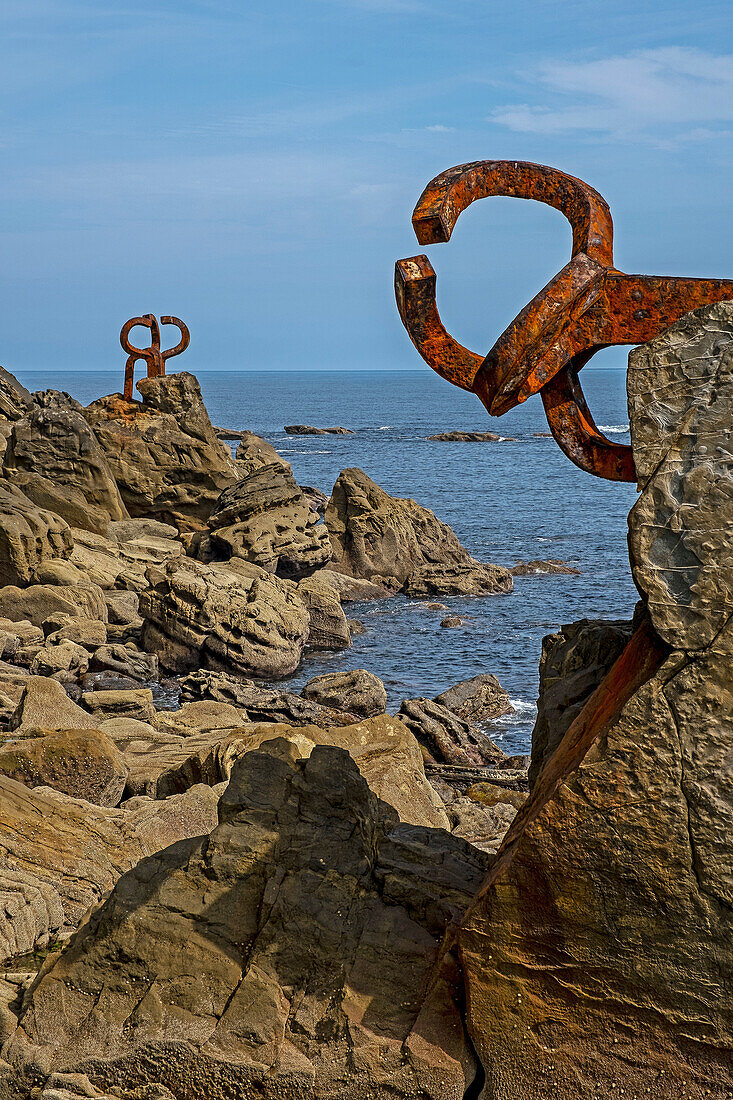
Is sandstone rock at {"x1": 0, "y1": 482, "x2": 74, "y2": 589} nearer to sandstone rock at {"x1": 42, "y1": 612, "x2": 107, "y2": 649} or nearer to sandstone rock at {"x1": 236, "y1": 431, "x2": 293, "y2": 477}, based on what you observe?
sandstone rock at {"x1": 42, "y1": 612, "x2": 107, "y2": 649}

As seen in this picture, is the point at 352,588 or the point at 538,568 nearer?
Result: the point at 352,588

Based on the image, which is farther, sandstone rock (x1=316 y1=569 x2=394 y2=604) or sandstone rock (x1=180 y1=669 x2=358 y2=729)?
sandstone rock (x1=316 y1=569 x2=394 y2=604)

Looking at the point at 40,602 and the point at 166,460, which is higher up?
the point at 166,460

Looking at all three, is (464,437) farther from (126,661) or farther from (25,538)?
(126,661)

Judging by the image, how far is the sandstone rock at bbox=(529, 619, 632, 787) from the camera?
15.8 ft

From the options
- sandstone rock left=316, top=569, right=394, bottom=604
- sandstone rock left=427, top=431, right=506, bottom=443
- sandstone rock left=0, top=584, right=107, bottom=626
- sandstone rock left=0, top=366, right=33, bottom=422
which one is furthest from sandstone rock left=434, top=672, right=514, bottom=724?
sandstone rock left=427, top=431, right=506, bottom=443

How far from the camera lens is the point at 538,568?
104ft

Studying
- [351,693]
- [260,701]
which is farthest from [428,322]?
[351,693]

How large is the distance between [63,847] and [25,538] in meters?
12.8

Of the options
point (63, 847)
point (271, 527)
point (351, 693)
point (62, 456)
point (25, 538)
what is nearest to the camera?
point (63, 847)

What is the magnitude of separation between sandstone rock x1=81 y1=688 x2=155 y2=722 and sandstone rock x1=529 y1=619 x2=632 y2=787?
898 centimetres

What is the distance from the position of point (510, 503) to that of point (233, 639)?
34.7m

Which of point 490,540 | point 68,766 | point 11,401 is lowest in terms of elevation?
point 490,540

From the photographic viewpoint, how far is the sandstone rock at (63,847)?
605 centimetres
